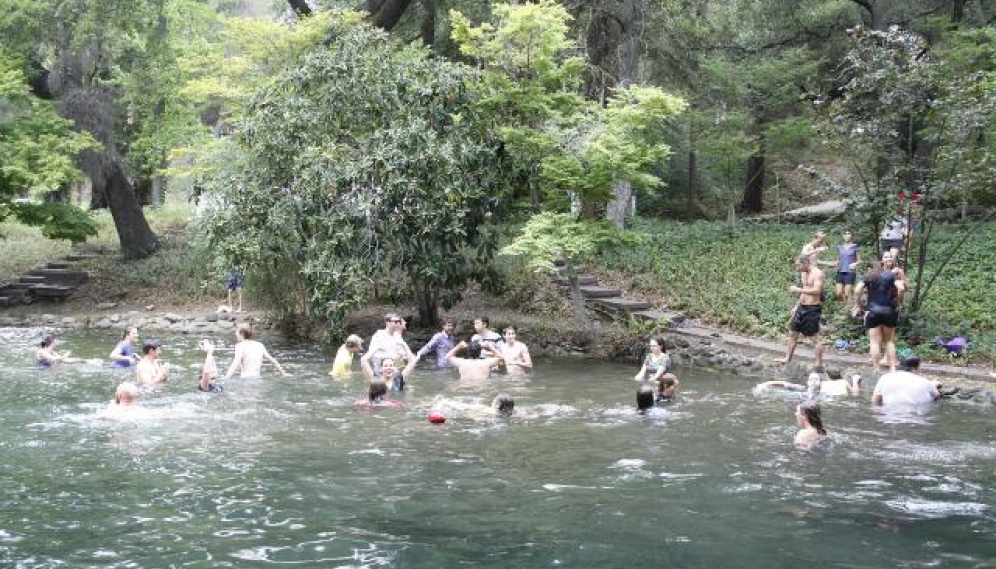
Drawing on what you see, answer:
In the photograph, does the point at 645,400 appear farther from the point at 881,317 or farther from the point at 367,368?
the point at 881,317

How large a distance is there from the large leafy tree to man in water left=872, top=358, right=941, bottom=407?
8391 millimetres

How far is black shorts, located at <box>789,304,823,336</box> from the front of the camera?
16.0 m

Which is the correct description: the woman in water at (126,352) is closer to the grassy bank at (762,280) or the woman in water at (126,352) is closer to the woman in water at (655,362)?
the woman in water at (655,362)

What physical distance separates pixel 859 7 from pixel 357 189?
19988 mm

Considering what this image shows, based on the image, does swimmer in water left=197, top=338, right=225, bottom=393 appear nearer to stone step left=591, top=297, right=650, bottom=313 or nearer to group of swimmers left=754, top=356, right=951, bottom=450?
group of swimmers left=754, top=356, right=951, bottom=450

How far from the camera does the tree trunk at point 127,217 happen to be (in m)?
29.1

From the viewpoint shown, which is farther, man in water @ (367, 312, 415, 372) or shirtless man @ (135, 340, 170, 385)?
man in water @ (367, 312, 415, 372)

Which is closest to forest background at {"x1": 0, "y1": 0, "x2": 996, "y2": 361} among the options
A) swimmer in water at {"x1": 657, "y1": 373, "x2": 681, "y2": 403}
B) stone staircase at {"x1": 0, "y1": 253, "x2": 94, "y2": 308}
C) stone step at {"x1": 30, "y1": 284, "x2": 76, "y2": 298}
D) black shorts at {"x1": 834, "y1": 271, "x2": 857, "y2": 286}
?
black shorts at {"x1": 834, "y1": 271, "x2": 857, "y2": 286}

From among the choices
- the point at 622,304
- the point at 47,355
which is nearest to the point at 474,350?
the point at 622,304

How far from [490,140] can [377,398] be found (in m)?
8.20

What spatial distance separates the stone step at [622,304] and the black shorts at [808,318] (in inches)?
202

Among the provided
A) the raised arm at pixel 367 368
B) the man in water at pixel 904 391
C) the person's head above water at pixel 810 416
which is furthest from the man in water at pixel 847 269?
the raised arm at pixel 367 368

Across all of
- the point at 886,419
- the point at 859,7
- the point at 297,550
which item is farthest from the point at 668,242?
the point at 297,550

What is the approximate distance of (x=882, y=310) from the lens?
15.1 meters
